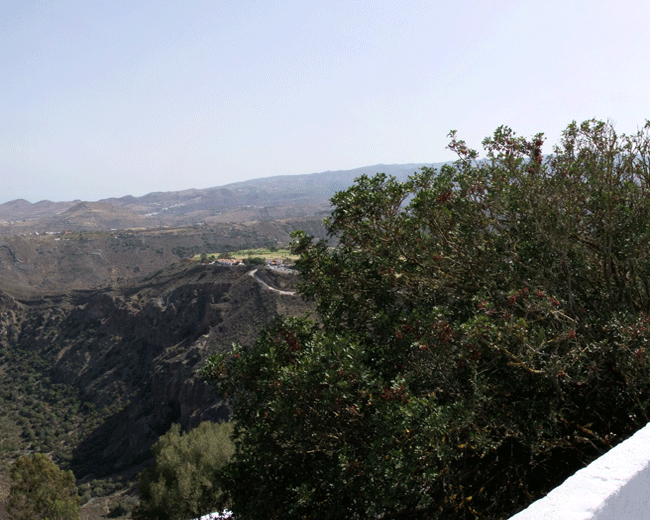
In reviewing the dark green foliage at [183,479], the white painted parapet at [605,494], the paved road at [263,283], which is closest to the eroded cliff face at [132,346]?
the paved road at [263,283]

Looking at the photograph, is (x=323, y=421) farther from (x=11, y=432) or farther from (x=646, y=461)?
(x=11, y=432)

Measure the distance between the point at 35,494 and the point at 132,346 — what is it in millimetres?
44820

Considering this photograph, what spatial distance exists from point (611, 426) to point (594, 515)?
14.0ft

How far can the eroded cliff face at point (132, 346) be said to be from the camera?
152 ft

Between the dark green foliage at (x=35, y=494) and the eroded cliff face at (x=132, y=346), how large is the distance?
69.1 feet

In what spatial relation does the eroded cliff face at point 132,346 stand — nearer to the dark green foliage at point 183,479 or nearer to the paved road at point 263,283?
the paved road at point 263,283

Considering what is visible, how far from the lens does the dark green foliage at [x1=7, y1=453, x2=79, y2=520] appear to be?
58.0ft

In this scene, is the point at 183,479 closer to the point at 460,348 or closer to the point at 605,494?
the point at 460,348

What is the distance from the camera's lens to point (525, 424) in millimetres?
5277

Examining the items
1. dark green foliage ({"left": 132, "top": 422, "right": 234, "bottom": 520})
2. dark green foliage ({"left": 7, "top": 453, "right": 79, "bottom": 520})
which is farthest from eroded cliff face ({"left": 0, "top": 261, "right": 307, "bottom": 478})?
dark green foliage ({"left": 7, "top": 453, "right": 79, "bottom": 520})

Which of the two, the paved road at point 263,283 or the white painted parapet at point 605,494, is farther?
the paved road at point 263,283

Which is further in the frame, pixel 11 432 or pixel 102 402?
pixel 102 402

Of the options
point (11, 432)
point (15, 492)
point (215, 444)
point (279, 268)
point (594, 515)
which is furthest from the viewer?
point (279, 268)

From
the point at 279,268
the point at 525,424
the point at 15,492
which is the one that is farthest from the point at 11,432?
the point at 525,424
